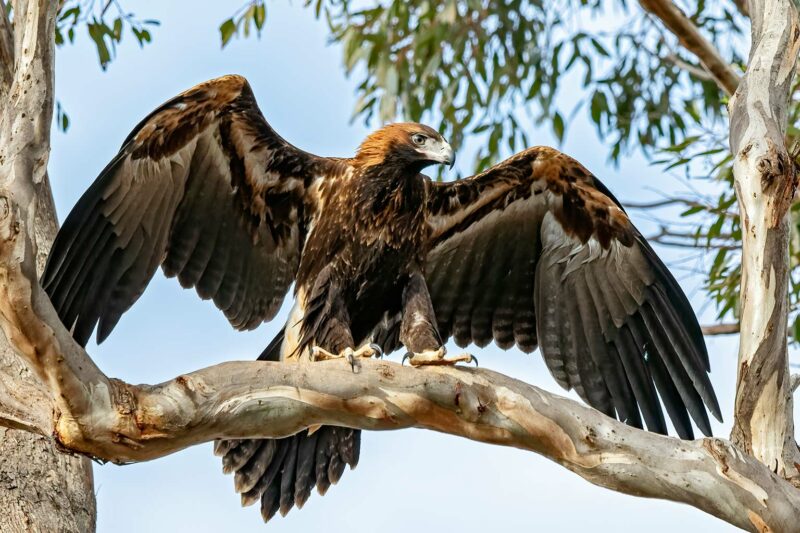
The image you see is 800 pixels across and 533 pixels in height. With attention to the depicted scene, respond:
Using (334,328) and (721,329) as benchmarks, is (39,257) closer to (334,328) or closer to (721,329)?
(334,328)

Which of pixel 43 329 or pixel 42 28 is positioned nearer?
pixel 43 329

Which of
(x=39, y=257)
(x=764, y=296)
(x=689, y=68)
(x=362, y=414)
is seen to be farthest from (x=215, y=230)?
(x=689, y=68)

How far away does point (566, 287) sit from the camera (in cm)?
637

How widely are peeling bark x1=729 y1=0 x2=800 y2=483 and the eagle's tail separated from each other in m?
2.07

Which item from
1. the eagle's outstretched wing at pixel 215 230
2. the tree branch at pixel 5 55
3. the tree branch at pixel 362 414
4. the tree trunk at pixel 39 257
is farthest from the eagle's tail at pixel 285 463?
the tree branch at pixel 5 55

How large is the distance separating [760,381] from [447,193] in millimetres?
2204

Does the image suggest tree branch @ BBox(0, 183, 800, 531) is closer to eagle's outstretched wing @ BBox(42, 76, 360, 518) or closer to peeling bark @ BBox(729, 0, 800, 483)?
peeling bark @ BBox(729, 0, 800, 483)

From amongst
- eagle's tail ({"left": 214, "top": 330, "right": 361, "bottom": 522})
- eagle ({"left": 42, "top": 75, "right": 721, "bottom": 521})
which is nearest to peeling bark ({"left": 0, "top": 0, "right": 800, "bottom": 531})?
eagle ({"left": 42, "top": 75, "right": 721, "bottom": 521})

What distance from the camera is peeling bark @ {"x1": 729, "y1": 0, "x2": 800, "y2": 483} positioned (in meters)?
4.51

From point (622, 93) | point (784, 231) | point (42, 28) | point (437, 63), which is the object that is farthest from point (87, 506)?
point (622, 93)

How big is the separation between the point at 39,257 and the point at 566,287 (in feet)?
8.69

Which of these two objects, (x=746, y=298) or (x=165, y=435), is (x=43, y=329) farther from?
(x=746, y=298)

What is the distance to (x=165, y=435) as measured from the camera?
4023 mm

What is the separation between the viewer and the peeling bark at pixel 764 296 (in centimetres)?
451
